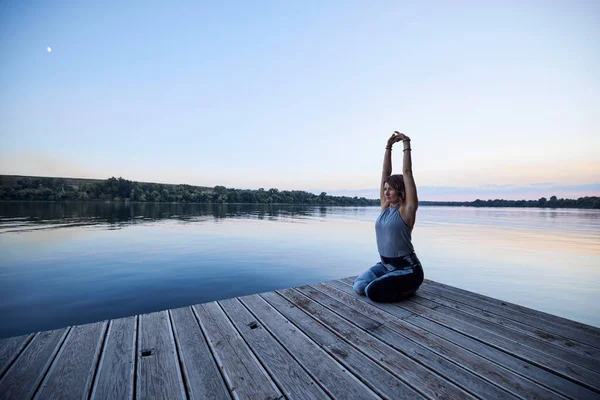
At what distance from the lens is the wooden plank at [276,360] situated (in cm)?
199

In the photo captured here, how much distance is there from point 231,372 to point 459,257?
13478mm

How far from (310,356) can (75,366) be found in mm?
2016

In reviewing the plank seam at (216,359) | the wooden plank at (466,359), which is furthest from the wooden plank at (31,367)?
the wooden plank at (466,359)

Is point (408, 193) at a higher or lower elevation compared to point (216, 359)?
higher

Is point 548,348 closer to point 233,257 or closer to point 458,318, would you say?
point 458,318

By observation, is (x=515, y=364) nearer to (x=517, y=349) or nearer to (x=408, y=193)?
(x=517, y=349)

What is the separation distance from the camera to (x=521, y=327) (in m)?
3.13

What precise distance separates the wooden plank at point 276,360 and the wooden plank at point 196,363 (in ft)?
1.29

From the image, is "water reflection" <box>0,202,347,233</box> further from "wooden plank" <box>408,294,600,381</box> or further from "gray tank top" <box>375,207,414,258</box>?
"wooden plank" <box>408,294,600,381</box>

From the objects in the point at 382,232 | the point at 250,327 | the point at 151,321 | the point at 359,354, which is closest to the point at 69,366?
the point at 151,321

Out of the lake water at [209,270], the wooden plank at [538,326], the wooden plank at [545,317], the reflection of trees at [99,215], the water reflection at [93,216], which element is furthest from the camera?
the reflection of trees at [99,215]

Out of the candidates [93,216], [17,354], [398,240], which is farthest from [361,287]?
[93,216]

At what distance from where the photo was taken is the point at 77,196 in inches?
2500

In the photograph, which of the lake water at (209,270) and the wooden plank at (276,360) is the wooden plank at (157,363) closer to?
the wooden plank at (276,360)
